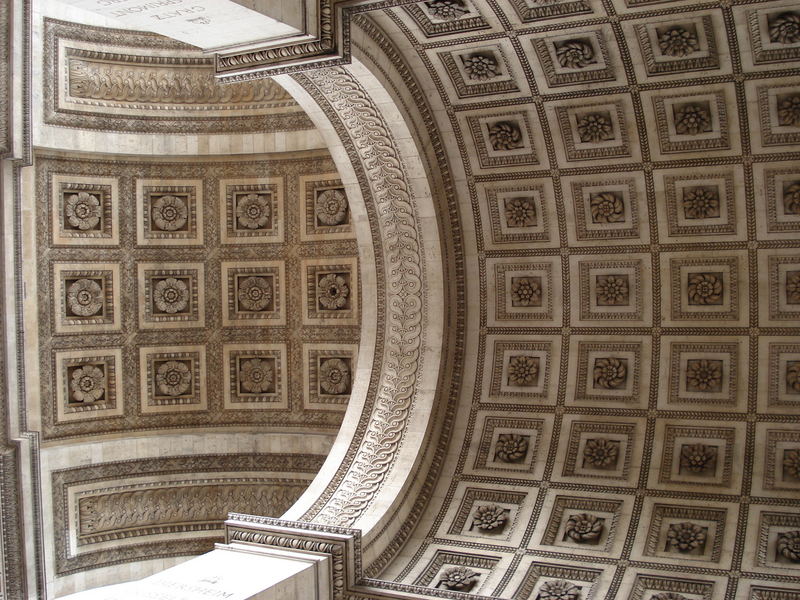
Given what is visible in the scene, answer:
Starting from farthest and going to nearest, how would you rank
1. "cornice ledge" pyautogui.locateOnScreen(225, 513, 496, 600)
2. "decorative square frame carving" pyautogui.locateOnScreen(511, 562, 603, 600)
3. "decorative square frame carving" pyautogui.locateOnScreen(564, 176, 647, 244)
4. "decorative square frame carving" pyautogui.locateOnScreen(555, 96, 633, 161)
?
"decorative square frame carving" pyautogui.locateOnScreen(564, 176, 647, 244) < "decorative square frame carving" pyautogui.locateOnScreen(555, 96, 633, 161) < "decorative square frame carving" pyautogui.locateOnScreen(511, 562, 603, 600) < "cornice ledge" pyautogui.locateOnScreen(225, 513, 496, 600)

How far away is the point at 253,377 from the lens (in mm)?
18578

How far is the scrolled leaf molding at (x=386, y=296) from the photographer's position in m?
13.0

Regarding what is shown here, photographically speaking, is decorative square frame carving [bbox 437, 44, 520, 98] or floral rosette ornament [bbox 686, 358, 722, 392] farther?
floral rosette ornament [bbox 686, 358, 722, 392]

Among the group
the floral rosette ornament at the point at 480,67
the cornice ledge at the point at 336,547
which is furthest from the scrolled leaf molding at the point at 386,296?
the floral rosette ornament at the point at 480,67

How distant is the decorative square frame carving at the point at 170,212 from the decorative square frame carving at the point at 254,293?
108cm

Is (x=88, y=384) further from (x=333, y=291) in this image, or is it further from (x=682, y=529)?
(x=682, y=529)

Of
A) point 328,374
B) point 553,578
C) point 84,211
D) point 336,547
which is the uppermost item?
point 84,211

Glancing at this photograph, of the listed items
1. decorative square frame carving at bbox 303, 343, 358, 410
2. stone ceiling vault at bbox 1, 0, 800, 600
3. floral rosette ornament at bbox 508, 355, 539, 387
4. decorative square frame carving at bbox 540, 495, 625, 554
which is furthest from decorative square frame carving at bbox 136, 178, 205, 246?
decorative square frame carving at bbox 540, 495, 625, 554

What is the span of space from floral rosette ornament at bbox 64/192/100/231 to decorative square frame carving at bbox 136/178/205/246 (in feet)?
2.91

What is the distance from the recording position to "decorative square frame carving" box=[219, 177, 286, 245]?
1814 cm

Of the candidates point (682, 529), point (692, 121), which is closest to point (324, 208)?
point (692, 121)

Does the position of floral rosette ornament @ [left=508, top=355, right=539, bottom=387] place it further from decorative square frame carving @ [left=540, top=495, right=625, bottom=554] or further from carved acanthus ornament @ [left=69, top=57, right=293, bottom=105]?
carved acanthus ornament @ [left=69, top=57, right=293, bottom=105]

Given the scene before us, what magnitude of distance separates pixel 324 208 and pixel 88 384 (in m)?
6.36

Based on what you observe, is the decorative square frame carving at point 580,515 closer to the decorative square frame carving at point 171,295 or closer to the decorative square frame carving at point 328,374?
the decorative square frame carving at point 328,374
